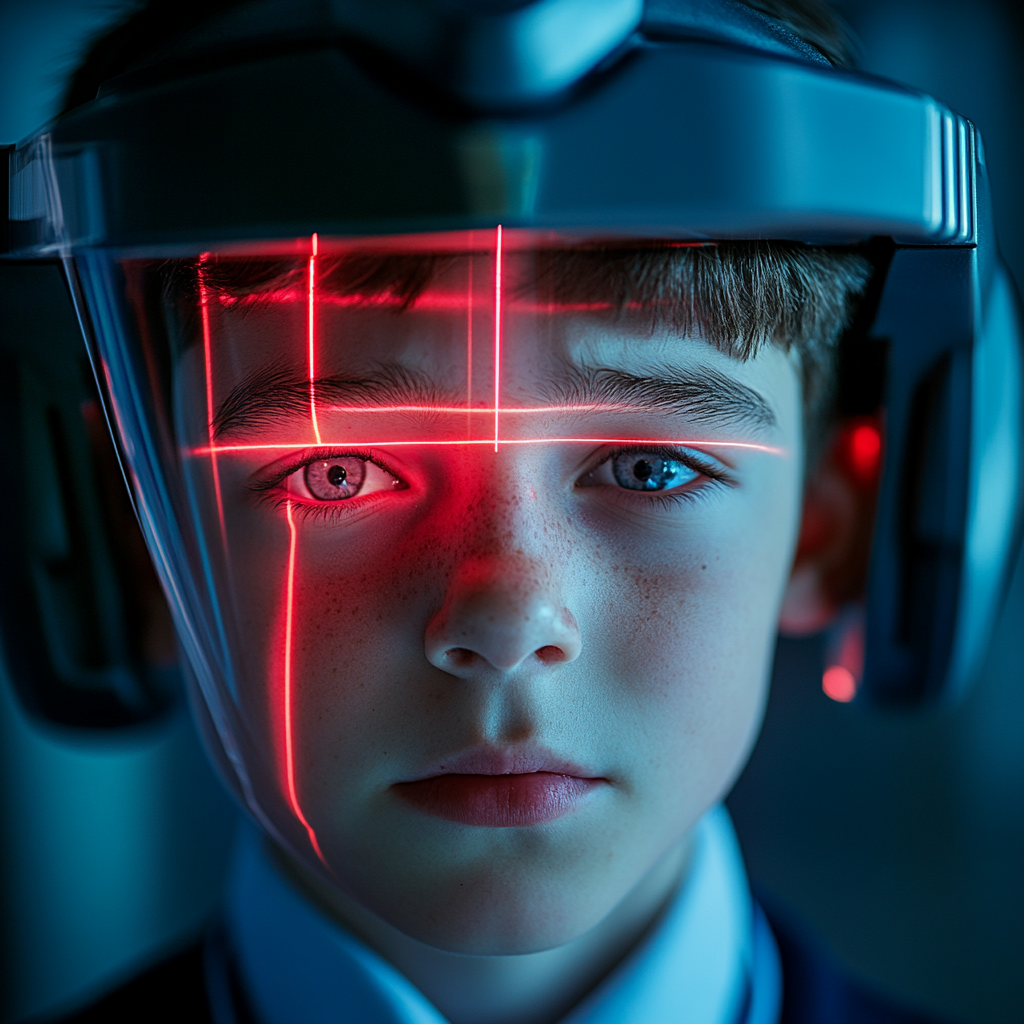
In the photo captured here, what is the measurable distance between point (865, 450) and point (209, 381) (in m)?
0.35

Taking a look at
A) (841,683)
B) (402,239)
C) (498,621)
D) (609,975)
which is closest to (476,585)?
(498,621)

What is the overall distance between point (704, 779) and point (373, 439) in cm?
20

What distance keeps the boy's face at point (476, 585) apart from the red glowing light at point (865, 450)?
0.46 feet

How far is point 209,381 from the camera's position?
0.37 meters

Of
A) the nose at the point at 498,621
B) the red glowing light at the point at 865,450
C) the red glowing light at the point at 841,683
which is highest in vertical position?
the nose at the point at 498,621

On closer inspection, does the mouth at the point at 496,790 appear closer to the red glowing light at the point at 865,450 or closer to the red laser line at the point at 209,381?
the red laser line at the point at 209,381

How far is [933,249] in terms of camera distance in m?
0.34

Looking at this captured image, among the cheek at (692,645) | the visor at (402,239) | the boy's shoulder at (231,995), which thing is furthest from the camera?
the boy's shoulder at (231,995)

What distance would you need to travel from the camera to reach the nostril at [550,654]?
1.14 feet

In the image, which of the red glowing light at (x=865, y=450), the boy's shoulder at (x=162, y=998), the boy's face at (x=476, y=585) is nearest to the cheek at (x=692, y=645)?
the boy's face at (x=476, y=585)

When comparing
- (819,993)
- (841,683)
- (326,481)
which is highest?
(326,481)

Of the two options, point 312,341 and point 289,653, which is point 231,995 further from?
point 312,341

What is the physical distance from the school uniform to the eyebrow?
237 mm

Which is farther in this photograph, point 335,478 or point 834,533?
point 834,533
